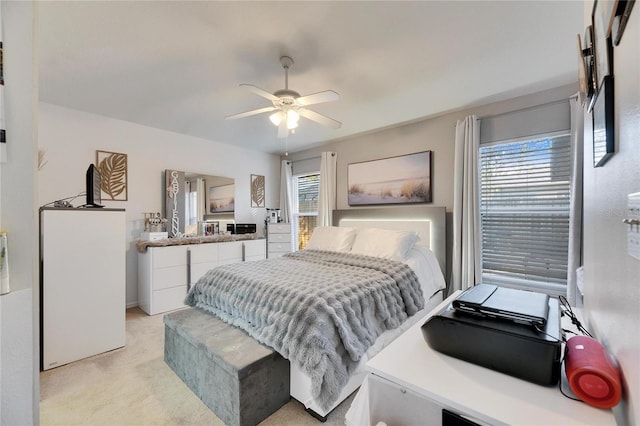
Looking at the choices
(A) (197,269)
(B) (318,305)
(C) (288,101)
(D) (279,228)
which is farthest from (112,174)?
(B) (318,305)

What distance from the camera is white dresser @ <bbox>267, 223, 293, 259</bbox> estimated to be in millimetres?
4633

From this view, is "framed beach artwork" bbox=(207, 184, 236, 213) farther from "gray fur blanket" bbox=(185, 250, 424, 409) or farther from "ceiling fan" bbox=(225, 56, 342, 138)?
"ceiling fan" bbox=(225, 56, 342, 138)

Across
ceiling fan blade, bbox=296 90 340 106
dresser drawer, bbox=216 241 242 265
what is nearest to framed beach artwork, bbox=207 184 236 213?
dresser drawer, bbox=216 241 242 265

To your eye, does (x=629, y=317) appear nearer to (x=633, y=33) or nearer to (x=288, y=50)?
(x=633, y=33)

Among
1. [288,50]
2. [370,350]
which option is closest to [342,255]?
[370,350]

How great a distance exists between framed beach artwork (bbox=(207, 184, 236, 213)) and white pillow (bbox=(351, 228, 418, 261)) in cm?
243

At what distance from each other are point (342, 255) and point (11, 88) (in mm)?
2671

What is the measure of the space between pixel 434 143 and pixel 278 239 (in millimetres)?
2893

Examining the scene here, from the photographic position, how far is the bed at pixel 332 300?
1.51m

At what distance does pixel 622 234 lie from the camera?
0.69m

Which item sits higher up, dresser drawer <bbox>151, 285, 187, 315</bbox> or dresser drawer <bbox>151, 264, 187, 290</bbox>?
dresser drawer <bbox>151, 264, 187, 290</bbox>

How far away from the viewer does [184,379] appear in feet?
6.28

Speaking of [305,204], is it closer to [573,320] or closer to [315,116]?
[315,116]

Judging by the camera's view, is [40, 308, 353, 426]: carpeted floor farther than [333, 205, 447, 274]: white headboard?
No
